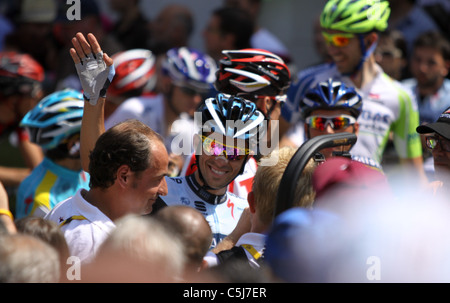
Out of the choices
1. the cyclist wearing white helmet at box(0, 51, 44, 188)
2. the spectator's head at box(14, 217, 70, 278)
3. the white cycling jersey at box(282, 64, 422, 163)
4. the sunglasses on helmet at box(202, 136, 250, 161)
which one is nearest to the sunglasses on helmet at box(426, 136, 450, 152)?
the sunglasses on helmet at box(202, 136, 250, 161)

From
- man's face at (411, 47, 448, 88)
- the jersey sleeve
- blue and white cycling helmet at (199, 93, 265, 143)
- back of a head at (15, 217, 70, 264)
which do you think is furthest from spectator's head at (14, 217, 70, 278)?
man's face at (411, 47, 448, 88)

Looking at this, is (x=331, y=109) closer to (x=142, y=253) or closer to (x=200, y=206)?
(x=200, y=206)

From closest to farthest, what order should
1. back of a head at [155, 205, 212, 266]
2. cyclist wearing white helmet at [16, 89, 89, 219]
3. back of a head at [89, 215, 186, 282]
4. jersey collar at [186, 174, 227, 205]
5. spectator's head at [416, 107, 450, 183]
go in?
back of a head at [89, 215, 186, 282], back of a head at [155, 205, 212, 266], spectator's head at [416, 107, 450, 183], jersey collar at [186, 174, 227, 205], cyclist wearing white helmet at [16, 89, 89, 219]

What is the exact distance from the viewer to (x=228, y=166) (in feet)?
13.6

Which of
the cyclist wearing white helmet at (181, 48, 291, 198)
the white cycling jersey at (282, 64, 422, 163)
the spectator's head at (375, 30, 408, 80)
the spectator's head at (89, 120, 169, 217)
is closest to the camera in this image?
the spectator's head at (89, 120, 169, 217)

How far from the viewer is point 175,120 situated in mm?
6801

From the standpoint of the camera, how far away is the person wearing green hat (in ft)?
19.5

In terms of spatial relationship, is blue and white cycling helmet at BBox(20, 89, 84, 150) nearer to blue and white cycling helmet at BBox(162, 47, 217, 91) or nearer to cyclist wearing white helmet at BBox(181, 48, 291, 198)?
cyclist wearing white helmet at BBox(181, 48, 291, 198)

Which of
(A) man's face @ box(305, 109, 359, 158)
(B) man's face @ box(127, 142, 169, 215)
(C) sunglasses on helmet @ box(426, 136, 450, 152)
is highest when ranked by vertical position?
(A) man's face @ box(305, 109, 359, 158)

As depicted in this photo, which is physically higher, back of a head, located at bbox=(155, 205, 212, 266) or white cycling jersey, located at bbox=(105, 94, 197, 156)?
white cycling jersey, located at bbox=(105, 94, 197, 156)

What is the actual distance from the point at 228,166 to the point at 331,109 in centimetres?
127

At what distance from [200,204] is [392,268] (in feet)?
6.37

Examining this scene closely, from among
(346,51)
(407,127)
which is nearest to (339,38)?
(346,51)

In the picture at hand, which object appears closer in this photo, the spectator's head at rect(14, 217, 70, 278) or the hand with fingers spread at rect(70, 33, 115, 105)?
the spectator's head at rect(14, 217, 70, 278)
